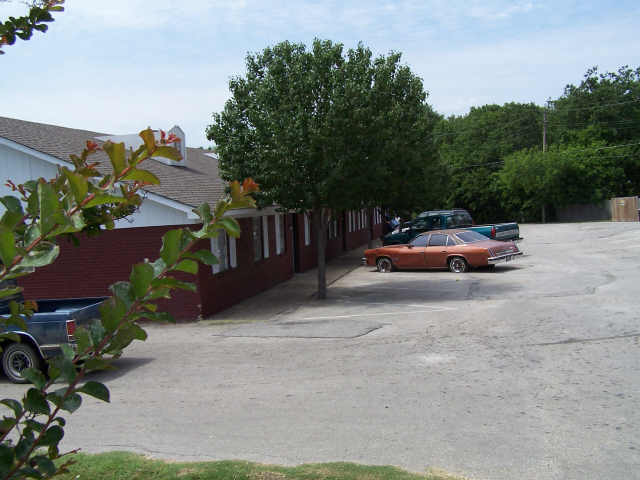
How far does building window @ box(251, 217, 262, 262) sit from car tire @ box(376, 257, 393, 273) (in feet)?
18.0

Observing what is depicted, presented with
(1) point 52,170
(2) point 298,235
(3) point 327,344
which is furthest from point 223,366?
(2) point 298,235

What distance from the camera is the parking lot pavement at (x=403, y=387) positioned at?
6.26 metres

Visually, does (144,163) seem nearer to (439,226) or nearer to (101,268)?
(101,268)

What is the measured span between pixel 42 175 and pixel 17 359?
238 inches

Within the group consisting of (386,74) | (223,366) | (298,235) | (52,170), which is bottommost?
(223,366)

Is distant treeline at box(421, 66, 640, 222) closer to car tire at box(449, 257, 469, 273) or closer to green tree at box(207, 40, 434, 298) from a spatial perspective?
car tire at box(449, 257, 469, 273)

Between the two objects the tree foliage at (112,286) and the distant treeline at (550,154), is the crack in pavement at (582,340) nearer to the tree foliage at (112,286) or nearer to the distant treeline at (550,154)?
the tree foliage at (112,286)

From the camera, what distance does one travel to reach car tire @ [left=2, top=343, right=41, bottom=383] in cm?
1020

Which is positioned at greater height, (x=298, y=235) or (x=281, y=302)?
(x=298, y=235)

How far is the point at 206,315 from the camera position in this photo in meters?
15.5

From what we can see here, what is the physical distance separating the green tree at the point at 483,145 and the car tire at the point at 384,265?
3396 cm

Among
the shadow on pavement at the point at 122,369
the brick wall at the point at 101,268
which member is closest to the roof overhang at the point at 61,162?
the brick wall at the point at 101,268

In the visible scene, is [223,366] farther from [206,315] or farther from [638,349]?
[638,349]

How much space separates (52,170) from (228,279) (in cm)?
537
